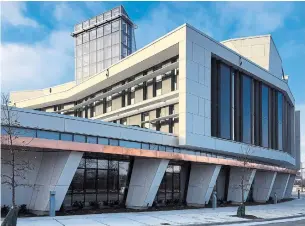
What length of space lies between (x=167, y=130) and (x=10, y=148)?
17344mm

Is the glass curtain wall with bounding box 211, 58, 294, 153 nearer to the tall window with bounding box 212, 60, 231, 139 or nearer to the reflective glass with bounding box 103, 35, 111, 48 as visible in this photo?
the tall window with bounding box 212, 60, 231, 139

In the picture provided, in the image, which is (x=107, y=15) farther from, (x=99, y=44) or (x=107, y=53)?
(x=107, y=53)

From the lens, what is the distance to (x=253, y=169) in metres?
38.3

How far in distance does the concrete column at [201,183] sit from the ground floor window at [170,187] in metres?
1.01

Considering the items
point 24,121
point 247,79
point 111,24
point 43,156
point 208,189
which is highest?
point 111,24

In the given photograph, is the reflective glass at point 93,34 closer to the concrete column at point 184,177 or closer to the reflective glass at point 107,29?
the reflective glass at point 107,29

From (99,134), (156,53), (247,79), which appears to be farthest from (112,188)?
(247,79)

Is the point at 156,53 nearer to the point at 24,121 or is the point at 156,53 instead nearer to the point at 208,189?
the point at 208,189

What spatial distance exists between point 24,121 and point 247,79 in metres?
26.3

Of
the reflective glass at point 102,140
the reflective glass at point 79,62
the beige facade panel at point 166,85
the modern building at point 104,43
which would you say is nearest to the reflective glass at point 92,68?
the modern building at point 104,43

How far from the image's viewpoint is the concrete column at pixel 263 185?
145 ft

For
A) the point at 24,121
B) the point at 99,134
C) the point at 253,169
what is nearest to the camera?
the point at 24,121

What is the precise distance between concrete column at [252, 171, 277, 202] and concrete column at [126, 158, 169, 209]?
70.4ft

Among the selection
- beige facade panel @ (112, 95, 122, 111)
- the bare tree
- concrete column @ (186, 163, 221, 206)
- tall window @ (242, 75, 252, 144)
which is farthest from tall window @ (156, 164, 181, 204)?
the bare tree
